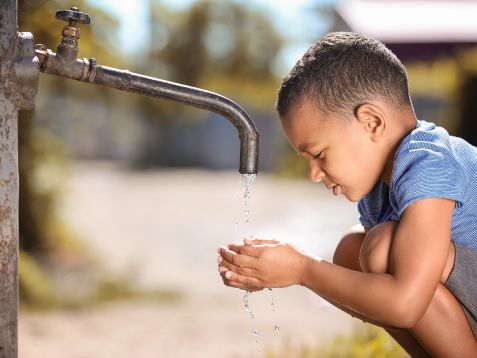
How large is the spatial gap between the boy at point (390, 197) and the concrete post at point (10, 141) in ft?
1.56

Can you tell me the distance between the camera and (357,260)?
2029mm

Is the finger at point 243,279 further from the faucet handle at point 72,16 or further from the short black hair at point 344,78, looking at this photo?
the faucet handle at point 72,16

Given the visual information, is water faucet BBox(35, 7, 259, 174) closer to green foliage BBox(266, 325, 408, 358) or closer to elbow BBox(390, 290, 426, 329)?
elbow BBox(390, 290, 426, 329)

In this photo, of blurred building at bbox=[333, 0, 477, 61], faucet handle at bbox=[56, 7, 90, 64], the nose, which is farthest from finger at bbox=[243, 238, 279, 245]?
blurred building at bbox=[333, 0, 477, 61]

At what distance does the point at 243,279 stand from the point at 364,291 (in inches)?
11.0

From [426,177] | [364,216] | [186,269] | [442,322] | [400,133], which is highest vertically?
[400,133]

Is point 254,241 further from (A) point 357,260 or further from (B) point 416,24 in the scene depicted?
(B) point 416,24

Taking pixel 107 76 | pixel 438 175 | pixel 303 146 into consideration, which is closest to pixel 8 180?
pixel 107 76

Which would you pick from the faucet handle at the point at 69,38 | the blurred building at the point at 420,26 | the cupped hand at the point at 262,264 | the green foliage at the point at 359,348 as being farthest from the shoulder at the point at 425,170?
the blurred building at the point at 420,26

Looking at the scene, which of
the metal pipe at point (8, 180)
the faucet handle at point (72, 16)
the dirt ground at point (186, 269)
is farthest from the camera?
the dirt ground at point (186, 269)

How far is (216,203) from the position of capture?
9102mm

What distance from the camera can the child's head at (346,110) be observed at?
5.80 feet

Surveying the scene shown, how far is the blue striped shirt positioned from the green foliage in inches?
31.1

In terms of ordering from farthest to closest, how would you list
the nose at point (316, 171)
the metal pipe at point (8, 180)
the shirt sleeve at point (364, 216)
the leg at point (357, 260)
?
the shirt sleeve at point (364, 216)
the leg at point (357, 260)
the nose at point (316, 171)
the metal pipe at point (8, 180)
